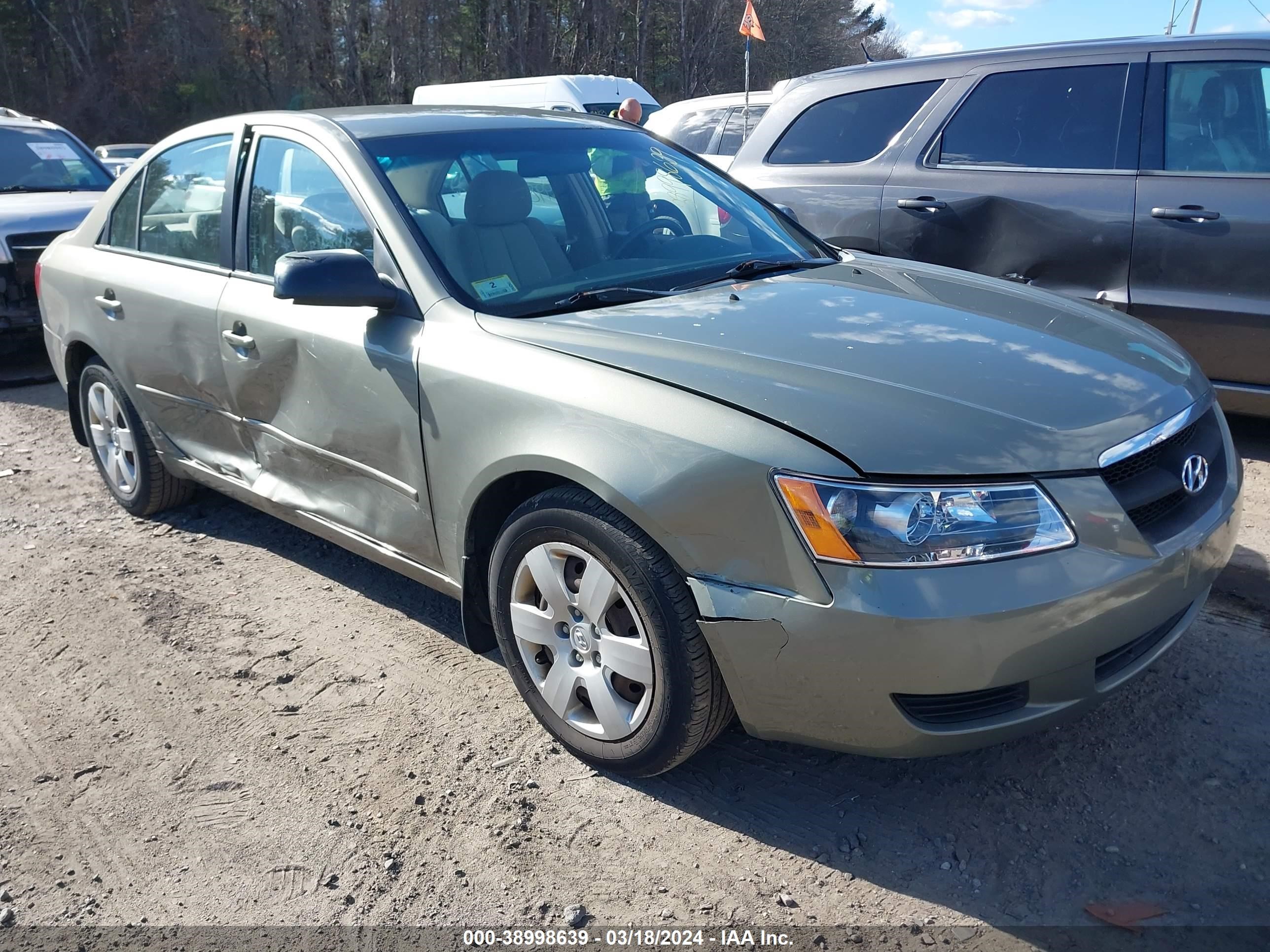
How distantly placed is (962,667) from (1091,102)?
150 inches

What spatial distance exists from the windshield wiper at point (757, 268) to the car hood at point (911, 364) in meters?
0.09

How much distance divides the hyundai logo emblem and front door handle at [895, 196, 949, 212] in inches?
114

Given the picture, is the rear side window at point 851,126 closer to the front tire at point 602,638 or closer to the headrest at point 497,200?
the headrest at point 497,200

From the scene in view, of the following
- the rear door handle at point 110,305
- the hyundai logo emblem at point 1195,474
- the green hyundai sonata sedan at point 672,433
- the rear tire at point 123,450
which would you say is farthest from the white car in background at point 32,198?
the hyundai logo emblem at point 1195,474

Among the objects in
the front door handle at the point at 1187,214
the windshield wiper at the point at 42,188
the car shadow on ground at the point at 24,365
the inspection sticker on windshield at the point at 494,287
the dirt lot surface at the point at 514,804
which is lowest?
the car shadow on ground at the point at 24,365

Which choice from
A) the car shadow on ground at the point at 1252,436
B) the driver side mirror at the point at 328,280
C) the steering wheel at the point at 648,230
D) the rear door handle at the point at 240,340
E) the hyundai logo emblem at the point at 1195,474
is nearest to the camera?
the hyundai logo emblem at the point at 1195,474

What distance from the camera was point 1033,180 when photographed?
5012mm

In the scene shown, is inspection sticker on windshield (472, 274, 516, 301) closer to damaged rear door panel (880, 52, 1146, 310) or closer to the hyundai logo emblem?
the hyundai logo emblem

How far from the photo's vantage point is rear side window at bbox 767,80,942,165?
5.49 metres

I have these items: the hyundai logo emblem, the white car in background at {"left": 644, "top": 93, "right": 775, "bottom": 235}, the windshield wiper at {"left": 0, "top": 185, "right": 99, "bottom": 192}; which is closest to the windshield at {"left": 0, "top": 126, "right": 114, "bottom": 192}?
the windshield wiper at {"left": 0, "top": 185, "right": 99, "bottom": 192}

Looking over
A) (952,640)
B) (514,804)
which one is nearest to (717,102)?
(514,804)

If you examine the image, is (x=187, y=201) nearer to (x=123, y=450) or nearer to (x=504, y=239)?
(x=123, y=450)

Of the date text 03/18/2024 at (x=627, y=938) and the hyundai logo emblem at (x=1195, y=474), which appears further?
the hyundai logo emblem at (x=1195, y=474)

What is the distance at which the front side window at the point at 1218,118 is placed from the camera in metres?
4.55
